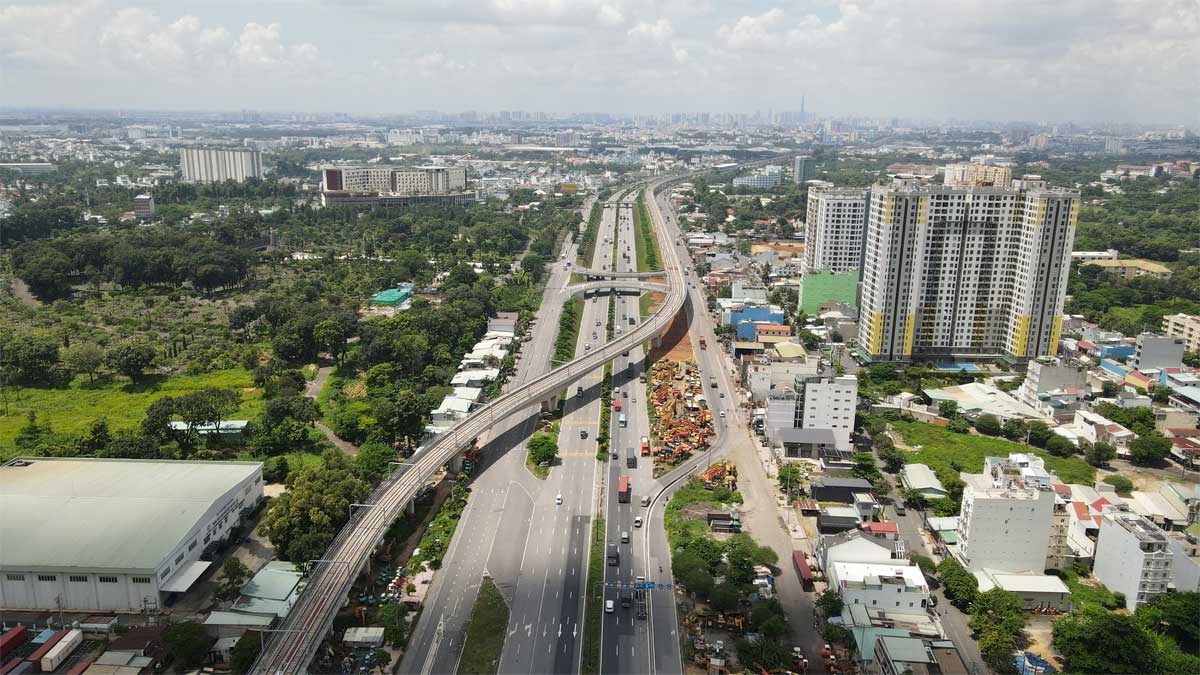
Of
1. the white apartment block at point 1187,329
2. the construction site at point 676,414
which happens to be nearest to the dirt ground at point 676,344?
the construction site at point 676,414

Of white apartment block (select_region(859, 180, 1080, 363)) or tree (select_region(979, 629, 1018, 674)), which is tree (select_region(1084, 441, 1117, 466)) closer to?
white apartment block (select_region(859, 180, 1080, 363))

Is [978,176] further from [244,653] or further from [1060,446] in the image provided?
[244,653]

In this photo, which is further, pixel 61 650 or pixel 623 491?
pixel 623 491

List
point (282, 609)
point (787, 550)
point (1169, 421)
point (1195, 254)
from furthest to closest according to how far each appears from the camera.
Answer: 1. point (1195, 254)
2. point (1169, 421)
3. point (787, 550)
4. point (282, 609)

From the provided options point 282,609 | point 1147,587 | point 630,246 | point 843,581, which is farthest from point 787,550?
point 630,246

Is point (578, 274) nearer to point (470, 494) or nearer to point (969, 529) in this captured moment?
point (470, 494)

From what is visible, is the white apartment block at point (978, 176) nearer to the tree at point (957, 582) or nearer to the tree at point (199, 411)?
the tree at point (957, 582)

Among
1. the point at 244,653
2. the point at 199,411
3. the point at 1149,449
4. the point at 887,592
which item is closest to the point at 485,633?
the point at 244,653
